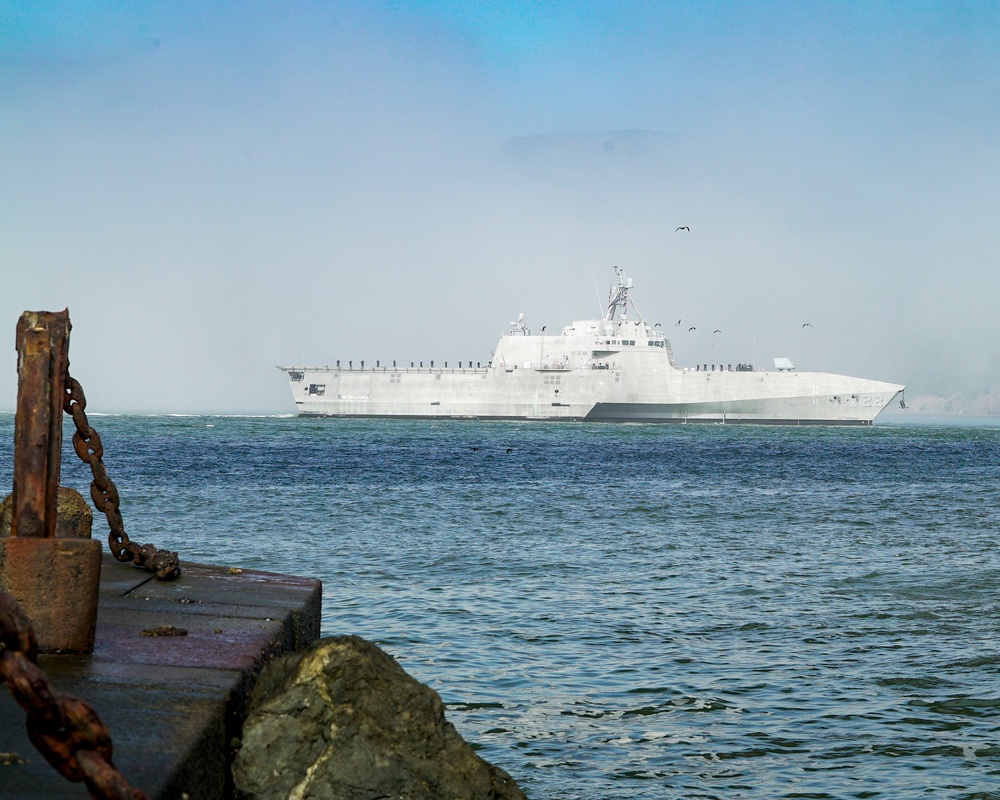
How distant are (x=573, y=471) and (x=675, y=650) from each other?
86.5 feet

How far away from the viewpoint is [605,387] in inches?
3302

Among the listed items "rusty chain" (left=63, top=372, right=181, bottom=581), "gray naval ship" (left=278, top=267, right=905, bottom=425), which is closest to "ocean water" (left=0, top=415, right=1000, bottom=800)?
"rusty chain" (left=63, top=372, right=181, bottom=581)

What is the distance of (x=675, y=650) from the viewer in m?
8.43

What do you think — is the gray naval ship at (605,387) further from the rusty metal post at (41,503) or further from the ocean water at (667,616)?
the rusty metal post at (41,503)

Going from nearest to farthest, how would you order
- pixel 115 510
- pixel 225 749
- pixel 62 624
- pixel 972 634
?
pixel 225 749, pixel 62 624, pixel 115 510, pixel 972 634

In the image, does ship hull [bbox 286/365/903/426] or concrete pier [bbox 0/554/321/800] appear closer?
concrete pier [bbox 0/554/321/800]

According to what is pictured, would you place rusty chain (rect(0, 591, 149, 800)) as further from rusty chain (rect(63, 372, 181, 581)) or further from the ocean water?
the ocean water

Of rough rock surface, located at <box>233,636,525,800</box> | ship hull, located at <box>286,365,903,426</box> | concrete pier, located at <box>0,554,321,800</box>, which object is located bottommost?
rough rock surface, located at <box>233,636,525,800</box>

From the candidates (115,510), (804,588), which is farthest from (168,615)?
(804,588)

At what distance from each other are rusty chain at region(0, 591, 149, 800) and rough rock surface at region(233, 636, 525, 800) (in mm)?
1910

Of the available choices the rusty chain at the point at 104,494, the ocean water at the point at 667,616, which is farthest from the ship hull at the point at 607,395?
the rusty chain at the point at 104,494

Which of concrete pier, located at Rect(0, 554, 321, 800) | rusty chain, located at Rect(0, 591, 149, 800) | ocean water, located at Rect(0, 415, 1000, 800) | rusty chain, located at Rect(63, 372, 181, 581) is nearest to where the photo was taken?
rusty chain, located at Rect(0, 591, 149, 800)

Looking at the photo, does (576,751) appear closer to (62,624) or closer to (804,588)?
(62,624)

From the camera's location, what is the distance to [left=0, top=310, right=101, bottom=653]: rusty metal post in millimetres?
3750
